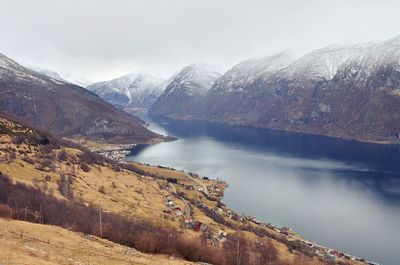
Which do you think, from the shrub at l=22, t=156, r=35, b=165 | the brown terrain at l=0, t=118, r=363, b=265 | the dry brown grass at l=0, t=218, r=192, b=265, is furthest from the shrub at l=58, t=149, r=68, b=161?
the dry brown grass at l=0, t=218, r=192, b=265

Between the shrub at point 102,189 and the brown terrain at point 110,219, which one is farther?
the shrub at point 102,189

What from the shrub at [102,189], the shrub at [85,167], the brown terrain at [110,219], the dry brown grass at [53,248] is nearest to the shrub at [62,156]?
the brown terrain at [110,219]

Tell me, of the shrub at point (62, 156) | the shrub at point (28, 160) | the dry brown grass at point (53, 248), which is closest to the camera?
the dry brown grass at point (53, 248)

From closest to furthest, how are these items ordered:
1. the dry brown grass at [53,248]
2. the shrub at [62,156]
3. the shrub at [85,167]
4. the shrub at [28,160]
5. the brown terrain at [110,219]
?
the dry brown grass at [53,248] → the brown terrain at [110,219] → the shrub at [28,160] → the shrub at [85,167] → the shrub at [62,156]

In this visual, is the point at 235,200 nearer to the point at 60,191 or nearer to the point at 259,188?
the point at 259,188

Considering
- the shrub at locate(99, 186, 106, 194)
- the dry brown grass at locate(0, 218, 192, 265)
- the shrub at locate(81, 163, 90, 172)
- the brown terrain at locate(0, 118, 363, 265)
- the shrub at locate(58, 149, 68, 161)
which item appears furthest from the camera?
the shrub at locate(58, 149, 68, 161)

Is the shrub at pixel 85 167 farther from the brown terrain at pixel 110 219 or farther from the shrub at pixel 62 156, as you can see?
the shrub at pixel 62 156

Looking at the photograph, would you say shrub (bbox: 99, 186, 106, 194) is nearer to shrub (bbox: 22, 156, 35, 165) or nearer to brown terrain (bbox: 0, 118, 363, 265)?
brown terrain (bbox: 0, 118, 363, 265)

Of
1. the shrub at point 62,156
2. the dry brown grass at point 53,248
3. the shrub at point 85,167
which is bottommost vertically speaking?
the shrub at point 85,167

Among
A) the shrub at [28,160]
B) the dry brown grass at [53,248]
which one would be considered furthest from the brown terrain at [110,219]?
the shrub at [28,160]

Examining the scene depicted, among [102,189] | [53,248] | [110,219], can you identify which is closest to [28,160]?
[102,189]

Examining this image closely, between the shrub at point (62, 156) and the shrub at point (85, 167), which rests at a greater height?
the shrub at point (62, 156)
